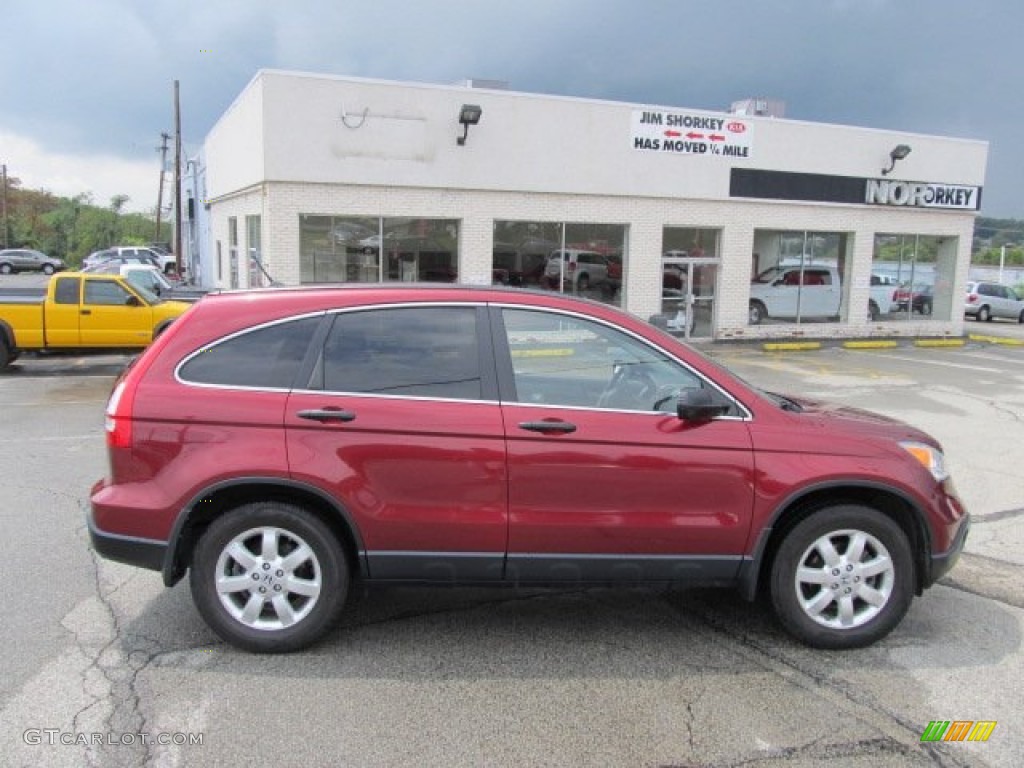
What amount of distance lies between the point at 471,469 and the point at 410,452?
0.29m

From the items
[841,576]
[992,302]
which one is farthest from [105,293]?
[992,302]

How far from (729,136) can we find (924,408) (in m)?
9.92

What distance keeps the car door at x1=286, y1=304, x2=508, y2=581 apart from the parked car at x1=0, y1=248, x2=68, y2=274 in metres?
57.7

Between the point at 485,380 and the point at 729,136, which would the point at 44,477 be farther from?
the point at 729,136

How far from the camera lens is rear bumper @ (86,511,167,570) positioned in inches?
151

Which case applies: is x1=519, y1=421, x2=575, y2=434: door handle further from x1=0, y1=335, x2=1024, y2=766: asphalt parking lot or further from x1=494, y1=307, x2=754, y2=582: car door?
x1=0, y1=335, x2=1024, y2=766: asphalt parking lot

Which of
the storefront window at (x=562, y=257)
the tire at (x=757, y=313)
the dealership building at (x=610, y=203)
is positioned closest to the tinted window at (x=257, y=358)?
the dealership building at (x=610, y=203)

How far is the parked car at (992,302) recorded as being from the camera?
110 ft

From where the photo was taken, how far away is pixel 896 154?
20641 mm

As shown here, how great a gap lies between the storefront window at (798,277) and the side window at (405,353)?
18.0m

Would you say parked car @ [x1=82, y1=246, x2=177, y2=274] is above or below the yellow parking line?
above

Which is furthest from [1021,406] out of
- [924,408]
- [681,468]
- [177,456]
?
[177,456]

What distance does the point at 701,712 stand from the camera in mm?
3480

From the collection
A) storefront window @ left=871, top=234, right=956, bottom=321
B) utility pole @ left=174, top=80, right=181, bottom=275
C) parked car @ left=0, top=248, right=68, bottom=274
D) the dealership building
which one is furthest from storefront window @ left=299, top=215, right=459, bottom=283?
parked car @ left=0, top=248, right=68, bottom=274
